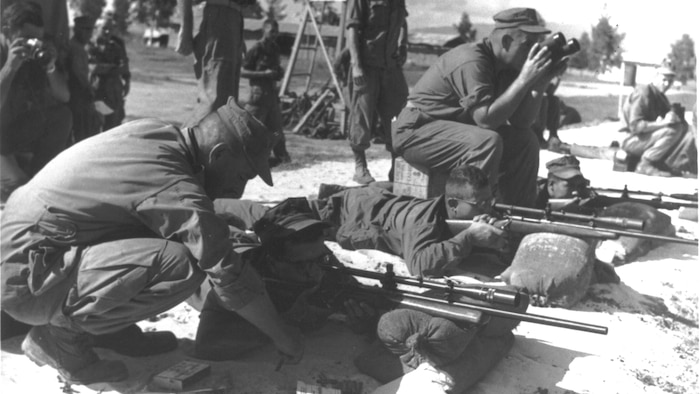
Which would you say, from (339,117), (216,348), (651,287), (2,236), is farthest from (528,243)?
(339,117)

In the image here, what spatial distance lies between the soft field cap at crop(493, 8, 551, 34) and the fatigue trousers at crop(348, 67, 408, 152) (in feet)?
7.31

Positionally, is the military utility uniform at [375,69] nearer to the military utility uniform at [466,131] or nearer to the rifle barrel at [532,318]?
the military utility uniform at [466,131]

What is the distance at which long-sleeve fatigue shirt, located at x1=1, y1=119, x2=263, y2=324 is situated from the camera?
3.24 meters

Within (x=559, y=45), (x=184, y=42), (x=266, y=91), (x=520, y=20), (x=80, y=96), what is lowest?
(x=80, y=96)

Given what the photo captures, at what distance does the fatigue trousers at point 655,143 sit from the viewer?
1036 cm

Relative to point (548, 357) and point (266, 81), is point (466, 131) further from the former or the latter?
point (266, 81)

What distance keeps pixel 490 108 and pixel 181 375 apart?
3053 millimetres

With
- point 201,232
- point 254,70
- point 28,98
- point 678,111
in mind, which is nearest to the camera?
point 201,232

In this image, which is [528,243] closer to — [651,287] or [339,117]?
[651,287]

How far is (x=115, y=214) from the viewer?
3367 mm

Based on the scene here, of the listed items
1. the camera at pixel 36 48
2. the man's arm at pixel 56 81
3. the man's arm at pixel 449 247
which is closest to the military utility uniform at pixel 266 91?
the man's arm at pixel 56 81

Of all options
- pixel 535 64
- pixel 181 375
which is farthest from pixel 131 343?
pixel 535 64

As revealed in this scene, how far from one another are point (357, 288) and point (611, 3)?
2.31 m

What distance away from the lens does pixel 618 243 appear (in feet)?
19.9
